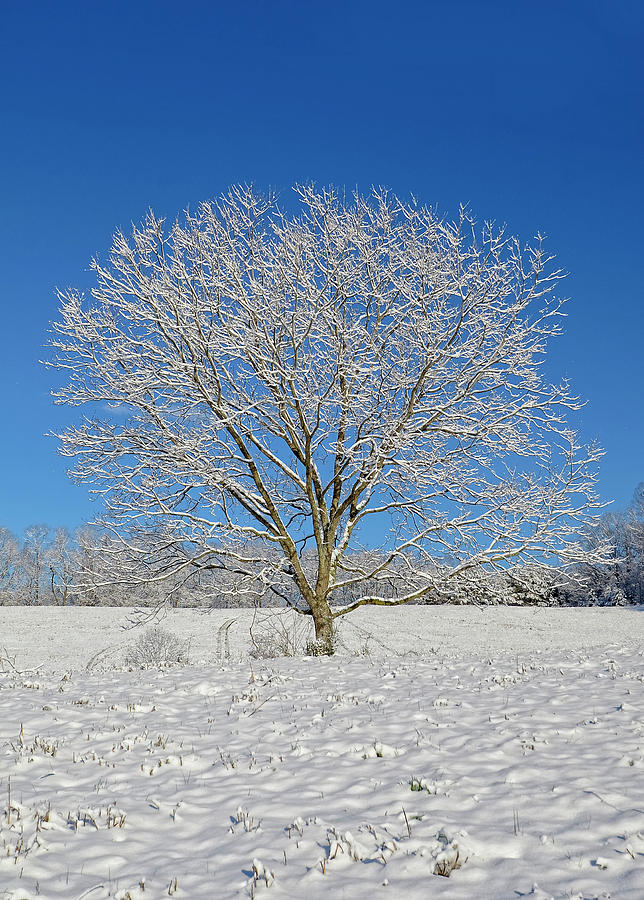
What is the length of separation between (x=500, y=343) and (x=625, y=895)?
38.5 ft

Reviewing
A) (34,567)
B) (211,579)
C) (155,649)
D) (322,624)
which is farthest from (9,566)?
(322,624)

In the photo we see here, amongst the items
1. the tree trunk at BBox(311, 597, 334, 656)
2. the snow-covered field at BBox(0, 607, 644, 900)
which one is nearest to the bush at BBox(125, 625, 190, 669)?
the tree trunk at BBox(311, 597, 334, 656)

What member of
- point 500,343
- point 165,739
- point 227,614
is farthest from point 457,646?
point 165,739

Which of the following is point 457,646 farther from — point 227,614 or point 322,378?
point 322,378

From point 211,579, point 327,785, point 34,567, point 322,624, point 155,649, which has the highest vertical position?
point 34,567

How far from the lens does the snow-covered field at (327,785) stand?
397cm

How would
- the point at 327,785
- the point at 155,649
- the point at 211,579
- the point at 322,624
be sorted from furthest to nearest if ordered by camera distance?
the point at 155,649 → the point at 211,579 → the point at 322,624 → the point at 327,785

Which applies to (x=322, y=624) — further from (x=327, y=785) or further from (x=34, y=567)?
(x=34, y=567)

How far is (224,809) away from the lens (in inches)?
200

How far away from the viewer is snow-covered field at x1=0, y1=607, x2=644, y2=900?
13.0ft

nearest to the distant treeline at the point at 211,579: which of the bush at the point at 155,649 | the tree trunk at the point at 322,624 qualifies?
the tree trunk at the point at 322,624

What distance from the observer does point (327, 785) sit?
5.46m

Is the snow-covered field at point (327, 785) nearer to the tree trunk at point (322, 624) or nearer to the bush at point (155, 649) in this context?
the tree trunk at point (322, 624)

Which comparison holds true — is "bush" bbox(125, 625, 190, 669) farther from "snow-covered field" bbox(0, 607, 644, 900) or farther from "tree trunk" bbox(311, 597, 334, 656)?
"snow-covered field" bbox(0, 607, 644, 900)
